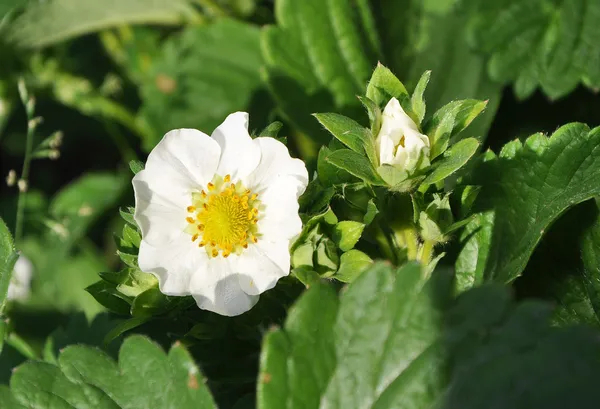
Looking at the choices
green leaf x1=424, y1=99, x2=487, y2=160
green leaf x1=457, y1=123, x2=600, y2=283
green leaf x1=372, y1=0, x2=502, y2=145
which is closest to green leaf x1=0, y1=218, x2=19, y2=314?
green leaf x1=424, y1=99, x2=487, y2=160

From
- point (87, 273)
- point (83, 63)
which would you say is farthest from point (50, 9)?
point (87, 273)

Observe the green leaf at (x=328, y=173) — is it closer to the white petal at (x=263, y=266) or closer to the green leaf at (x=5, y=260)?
the white petal at (x=263, y=266)

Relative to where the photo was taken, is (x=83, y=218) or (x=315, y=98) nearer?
(x=315, y=98)

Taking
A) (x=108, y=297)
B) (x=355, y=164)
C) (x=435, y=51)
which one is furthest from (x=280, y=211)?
(x=435, y=51)

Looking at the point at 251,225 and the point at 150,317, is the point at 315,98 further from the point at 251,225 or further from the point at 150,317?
the point at 150,317

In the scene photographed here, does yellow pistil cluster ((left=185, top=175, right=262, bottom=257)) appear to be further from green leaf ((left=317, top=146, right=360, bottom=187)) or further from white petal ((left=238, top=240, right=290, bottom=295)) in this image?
green leaf ((left=317, top=146, right=360, bottom=187))

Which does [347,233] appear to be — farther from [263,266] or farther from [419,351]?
[419,351]

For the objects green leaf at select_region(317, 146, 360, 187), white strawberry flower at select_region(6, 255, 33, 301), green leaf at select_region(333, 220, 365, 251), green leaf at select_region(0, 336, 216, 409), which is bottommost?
white strawberry flower at select_region(6, 255, 33, 301)

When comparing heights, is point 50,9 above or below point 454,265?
above
